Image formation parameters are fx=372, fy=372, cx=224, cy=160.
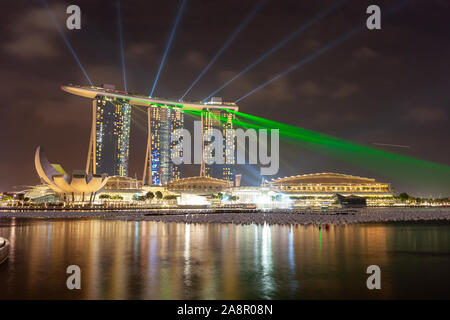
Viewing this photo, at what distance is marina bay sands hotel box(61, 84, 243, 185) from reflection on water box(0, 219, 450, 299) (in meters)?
133

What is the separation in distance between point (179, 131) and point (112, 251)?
178 metres

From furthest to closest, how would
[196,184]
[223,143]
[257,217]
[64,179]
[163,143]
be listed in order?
1. [223,143]
2. [163,143]
3. [196,184]
4. [64,179]
5. [257,217]

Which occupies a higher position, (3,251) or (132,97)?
(132,97)

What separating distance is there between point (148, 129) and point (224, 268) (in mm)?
153609

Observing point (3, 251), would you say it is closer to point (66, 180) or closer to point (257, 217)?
point (257, 217)

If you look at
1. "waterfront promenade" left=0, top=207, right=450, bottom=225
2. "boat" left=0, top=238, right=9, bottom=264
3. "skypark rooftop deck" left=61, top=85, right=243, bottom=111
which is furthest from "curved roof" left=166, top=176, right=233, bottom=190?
"boat" left=0, top=238, right=9, bottom=264

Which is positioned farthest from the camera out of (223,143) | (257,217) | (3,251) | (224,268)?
(223,143)

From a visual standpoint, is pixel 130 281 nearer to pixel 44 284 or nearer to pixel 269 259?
pixel 44 284

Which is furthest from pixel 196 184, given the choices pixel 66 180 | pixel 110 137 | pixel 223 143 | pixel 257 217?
pixel 257 217

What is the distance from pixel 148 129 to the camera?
164750 mm

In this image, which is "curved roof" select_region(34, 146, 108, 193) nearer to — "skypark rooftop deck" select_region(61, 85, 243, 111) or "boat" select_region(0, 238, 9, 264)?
"skypark rooftop deck" select_region(61, 85, 243, 111)

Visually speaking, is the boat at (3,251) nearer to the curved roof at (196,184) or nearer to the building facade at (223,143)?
the curved roof at (196,184)

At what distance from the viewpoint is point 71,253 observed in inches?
792
